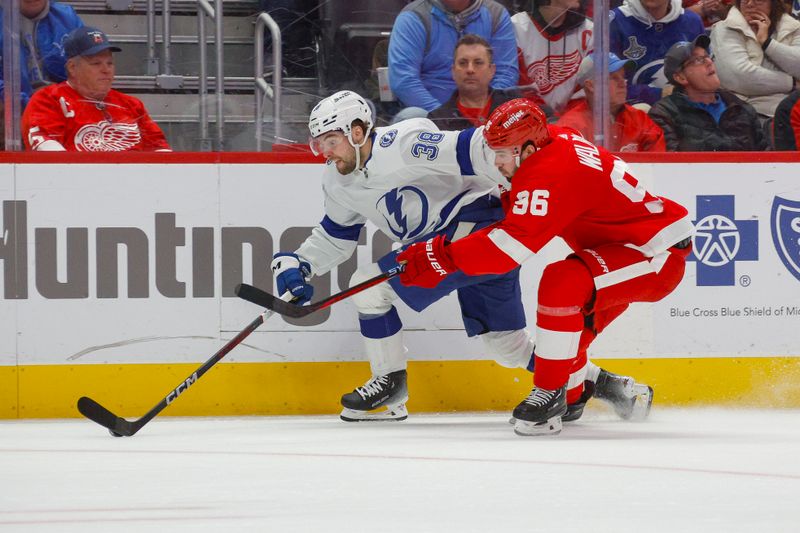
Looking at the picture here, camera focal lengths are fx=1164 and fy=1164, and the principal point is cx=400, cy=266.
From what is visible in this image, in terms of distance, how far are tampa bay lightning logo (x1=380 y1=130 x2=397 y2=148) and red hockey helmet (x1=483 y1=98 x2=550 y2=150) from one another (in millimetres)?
477

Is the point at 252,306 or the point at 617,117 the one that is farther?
the point at 617,117

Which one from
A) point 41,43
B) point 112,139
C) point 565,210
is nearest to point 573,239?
point 565,210

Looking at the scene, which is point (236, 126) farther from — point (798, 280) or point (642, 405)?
point (798, 280)

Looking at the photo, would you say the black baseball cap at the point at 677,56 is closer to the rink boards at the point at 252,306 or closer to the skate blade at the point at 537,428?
the rink boards at the point at 252,306

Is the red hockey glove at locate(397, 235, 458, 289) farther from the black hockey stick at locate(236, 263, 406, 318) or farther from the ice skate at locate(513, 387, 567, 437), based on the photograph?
the ice skate at locate(513, 387, 567, 437)

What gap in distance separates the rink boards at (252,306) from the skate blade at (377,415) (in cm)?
24

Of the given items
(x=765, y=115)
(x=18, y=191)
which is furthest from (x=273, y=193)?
(x=765, y=115)

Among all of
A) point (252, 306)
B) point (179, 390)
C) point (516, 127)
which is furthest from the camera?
point (252, 306)

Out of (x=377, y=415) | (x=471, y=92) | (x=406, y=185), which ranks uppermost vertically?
(x=471, y=92)

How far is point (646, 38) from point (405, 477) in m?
2.51

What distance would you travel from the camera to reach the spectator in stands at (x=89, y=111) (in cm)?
427

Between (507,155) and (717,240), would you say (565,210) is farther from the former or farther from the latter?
(717,240)

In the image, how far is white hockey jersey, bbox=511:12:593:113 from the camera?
438 centimetres

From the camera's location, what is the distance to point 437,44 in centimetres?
437
